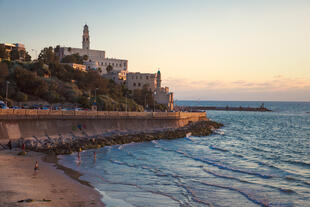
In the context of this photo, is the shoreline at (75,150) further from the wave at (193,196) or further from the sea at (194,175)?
the wave at (193,196)

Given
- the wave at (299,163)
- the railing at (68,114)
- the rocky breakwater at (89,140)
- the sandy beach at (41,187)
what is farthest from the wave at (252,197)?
the railing at (68,114)

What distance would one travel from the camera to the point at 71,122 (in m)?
52.7

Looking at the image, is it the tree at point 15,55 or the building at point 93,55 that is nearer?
the tree at point 15,55

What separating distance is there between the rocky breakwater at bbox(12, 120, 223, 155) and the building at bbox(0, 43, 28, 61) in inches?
2254

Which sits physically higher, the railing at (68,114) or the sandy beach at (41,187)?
the railing at (68,114)

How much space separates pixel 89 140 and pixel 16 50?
66.5m

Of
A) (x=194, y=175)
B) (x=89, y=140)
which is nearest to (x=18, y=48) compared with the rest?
(x=89, y=140)

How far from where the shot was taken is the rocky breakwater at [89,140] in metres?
42.5

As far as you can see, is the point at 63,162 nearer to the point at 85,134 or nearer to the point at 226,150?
the point at 85,134

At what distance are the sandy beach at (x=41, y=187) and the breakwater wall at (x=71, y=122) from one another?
31.6 feet

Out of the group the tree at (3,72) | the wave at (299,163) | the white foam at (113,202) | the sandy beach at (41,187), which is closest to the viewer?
the sandy beach at (41,187)

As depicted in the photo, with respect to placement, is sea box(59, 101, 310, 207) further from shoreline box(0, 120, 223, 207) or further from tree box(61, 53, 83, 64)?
tree box(61, 53, 83, 64)

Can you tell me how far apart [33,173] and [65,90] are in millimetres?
49317

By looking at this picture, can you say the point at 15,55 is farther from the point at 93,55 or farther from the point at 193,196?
the point at 193,196
